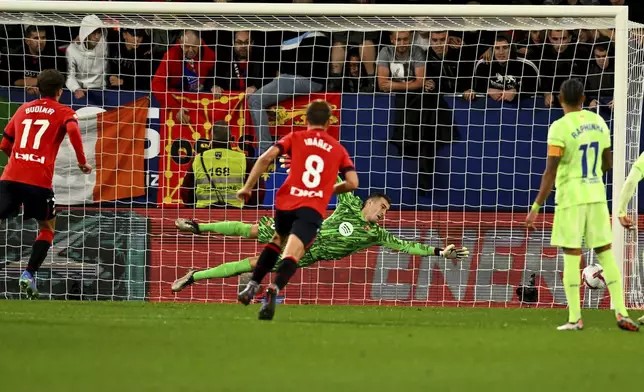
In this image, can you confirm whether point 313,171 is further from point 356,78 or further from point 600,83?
point 600,83

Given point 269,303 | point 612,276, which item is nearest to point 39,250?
point 269,303

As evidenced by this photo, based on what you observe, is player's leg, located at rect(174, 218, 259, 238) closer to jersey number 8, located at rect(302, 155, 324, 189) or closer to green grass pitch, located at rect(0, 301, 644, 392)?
green grass pitch, located at rect(0, 301, 644, 392)

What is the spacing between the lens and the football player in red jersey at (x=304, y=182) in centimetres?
965

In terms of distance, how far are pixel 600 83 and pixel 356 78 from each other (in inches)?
109

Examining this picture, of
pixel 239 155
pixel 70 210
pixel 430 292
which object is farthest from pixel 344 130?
pixel 70 210

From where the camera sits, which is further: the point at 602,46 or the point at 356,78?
the point at 602,46

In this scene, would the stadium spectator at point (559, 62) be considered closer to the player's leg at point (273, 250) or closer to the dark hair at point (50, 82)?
the player's leg at point (273, 250)

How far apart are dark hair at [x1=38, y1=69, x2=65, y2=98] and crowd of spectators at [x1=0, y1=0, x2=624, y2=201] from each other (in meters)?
3.01

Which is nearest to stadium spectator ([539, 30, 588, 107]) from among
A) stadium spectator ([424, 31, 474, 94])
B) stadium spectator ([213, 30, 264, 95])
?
stadium spectator ([424, 31, 474, 94])

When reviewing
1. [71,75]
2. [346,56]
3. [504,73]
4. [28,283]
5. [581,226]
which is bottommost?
[28,283]

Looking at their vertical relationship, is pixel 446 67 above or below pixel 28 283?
above

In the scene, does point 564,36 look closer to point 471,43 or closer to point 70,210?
point 471,43

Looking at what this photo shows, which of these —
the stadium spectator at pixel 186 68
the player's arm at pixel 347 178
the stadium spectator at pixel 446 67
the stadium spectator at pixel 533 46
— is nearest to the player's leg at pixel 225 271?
the stadium spectator at pixel 186 68

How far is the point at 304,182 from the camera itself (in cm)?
976
